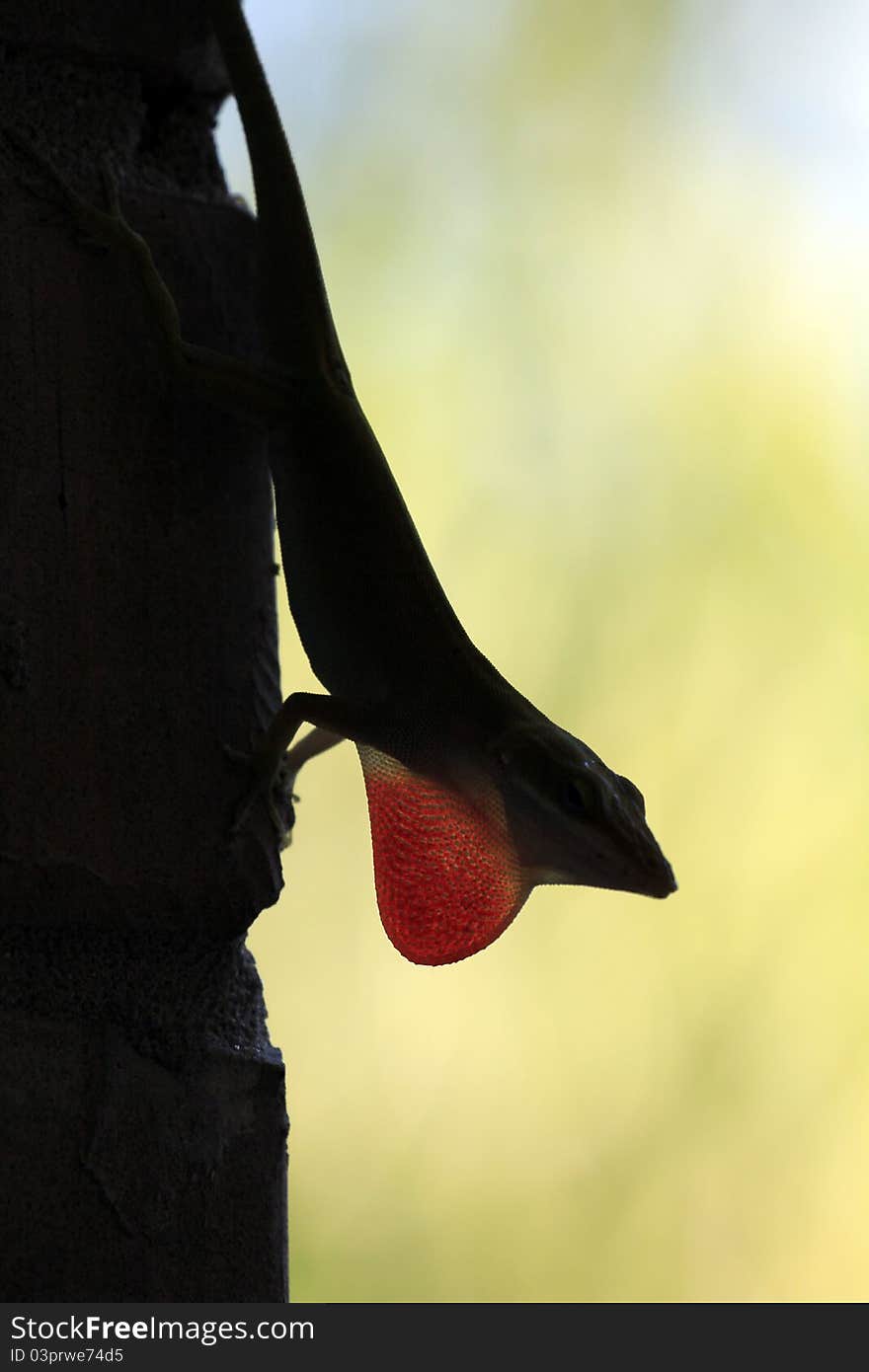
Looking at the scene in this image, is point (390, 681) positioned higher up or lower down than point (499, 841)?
higher up

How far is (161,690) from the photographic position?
852mm

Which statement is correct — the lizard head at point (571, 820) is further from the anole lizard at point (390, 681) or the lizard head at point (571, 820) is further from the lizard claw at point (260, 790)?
the lizard claw at point (260, 790)

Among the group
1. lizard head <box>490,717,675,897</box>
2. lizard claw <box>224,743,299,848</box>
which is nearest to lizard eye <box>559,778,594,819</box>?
lizard head <box>490,717,675,897</box>

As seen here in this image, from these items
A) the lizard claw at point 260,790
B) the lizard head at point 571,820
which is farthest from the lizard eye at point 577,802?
the lizard claw at point 260,790

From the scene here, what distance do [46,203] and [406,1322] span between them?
70 centimetres

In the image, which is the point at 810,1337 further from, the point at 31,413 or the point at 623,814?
the point at 31,413

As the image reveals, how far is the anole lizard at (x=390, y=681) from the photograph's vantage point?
87cm

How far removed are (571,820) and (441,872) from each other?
88mm

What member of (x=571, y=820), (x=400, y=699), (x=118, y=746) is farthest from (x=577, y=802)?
(x=118, y=746)

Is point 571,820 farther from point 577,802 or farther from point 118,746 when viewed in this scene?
point 118,746

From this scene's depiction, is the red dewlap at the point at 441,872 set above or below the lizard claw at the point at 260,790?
below

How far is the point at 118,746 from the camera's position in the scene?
831 mm

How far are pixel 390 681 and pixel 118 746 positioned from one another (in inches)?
7.5

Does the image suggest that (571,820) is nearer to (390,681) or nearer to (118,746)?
(390,681)
